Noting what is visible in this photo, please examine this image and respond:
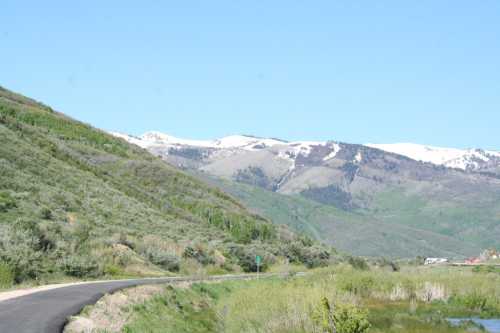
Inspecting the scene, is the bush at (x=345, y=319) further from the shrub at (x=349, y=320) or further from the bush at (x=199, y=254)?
the bush at (x=199, y=254)

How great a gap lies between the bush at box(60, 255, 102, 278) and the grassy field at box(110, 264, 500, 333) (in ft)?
17.2

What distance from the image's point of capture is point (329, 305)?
85.5 feet

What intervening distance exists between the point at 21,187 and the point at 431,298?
88.0 ft

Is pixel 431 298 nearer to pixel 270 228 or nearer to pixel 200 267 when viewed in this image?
pixel 200 267

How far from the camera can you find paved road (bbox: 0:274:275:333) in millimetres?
20641

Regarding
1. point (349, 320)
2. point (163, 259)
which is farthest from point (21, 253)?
point (163, 259)

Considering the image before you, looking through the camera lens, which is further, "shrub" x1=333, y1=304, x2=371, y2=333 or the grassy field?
the grassy field

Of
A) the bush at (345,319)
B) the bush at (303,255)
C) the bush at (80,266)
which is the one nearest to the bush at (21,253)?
the bush at (80,266)

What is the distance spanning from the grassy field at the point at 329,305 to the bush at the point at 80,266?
525 centimetres

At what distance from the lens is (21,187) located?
5222cm

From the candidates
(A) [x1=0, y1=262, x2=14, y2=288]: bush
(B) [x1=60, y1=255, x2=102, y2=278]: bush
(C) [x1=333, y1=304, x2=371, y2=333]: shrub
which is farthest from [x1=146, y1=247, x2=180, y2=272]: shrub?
(C) [x1=333, y1=304, x2=371, y2=333]: shrub

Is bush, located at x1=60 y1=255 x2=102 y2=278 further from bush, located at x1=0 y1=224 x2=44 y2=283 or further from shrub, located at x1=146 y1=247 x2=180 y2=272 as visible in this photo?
shrub, located at x1=146 y1=247 x2=180 y2=272

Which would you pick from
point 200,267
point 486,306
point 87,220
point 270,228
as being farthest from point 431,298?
point 270,228

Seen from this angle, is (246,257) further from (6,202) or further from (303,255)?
(6,202)
